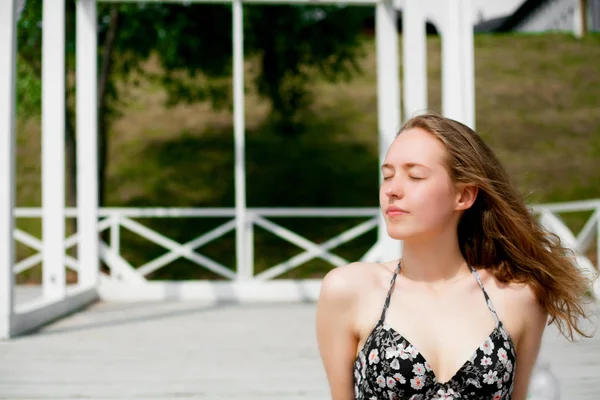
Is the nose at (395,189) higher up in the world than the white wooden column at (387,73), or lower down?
lower down

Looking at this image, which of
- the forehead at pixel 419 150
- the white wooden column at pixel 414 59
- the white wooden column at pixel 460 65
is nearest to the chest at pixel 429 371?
the forehead at pixel 419 150

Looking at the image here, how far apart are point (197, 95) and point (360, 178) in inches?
243

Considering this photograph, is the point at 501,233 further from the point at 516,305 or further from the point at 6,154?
the point at 6,154

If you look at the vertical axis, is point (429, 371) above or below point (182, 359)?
above

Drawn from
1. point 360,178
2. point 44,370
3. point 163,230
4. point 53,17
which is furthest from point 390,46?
point 360,178

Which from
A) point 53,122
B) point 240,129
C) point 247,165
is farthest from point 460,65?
point 247,165

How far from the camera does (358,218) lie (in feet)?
44.2

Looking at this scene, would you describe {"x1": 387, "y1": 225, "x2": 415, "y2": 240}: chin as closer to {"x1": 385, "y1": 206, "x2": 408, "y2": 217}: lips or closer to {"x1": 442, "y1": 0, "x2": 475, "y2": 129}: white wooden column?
{"x1": 385, "y1": 206, "x2": 408, "y2": 217}: lips

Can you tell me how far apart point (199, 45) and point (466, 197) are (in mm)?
8339

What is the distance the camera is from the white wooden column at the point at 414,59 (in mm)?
4672

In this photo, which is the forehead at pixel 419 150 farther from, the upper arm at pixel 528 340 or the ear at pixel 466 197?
the upper arm at pixel 528 340

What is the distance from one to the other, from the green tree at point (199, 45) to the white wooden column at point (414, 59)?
3.92 meters

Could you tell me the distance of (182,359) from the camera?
3.48 meters

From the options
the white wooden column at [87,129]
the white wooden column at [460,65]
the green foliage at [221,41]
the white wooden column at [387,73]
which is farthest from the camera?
the green foliage at [221,41]
